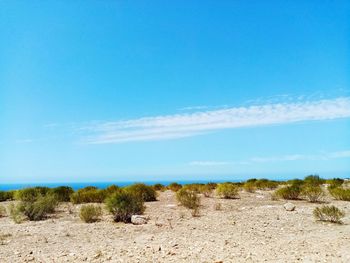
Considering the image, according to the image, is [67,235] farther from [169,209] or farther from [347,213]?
[347,213]

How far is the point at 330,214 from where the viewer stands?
13789 millimetres

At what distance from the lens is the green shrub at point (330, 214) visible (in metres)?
13.7

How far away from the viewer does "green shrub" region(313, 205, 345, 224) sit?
1371 centimetres

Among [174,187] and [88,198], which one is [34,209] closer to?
[88,198]

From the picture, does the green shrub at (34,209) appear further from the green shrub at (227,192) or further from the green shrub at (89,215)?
the green shrub at (227,192)

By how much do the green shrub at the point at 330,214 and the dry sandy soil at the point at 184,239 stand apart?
1.09 ft

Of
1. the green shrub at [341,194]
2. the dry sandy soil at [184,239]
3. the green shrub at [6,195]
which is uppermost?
the green shrub at [6,195]

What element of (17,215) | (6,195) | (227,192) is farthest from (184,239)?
(6,195)

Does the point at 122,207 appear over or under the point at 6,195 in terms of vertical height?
under

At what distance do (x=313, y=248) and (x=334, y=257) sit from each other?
2.89 feet

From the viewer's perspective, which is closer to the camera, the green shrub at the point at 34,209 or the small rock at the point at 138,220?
the small rock at the point at 138,220

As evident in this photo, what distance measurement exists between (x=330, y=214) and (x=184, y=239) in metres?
6.56

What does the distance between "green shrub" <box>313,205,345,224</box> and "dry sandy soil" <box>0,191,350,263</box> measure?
33 centimetres

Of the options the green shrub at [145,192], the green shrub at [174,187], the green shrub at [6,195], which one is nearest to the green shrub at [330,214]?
the green shrub at [145,192]
